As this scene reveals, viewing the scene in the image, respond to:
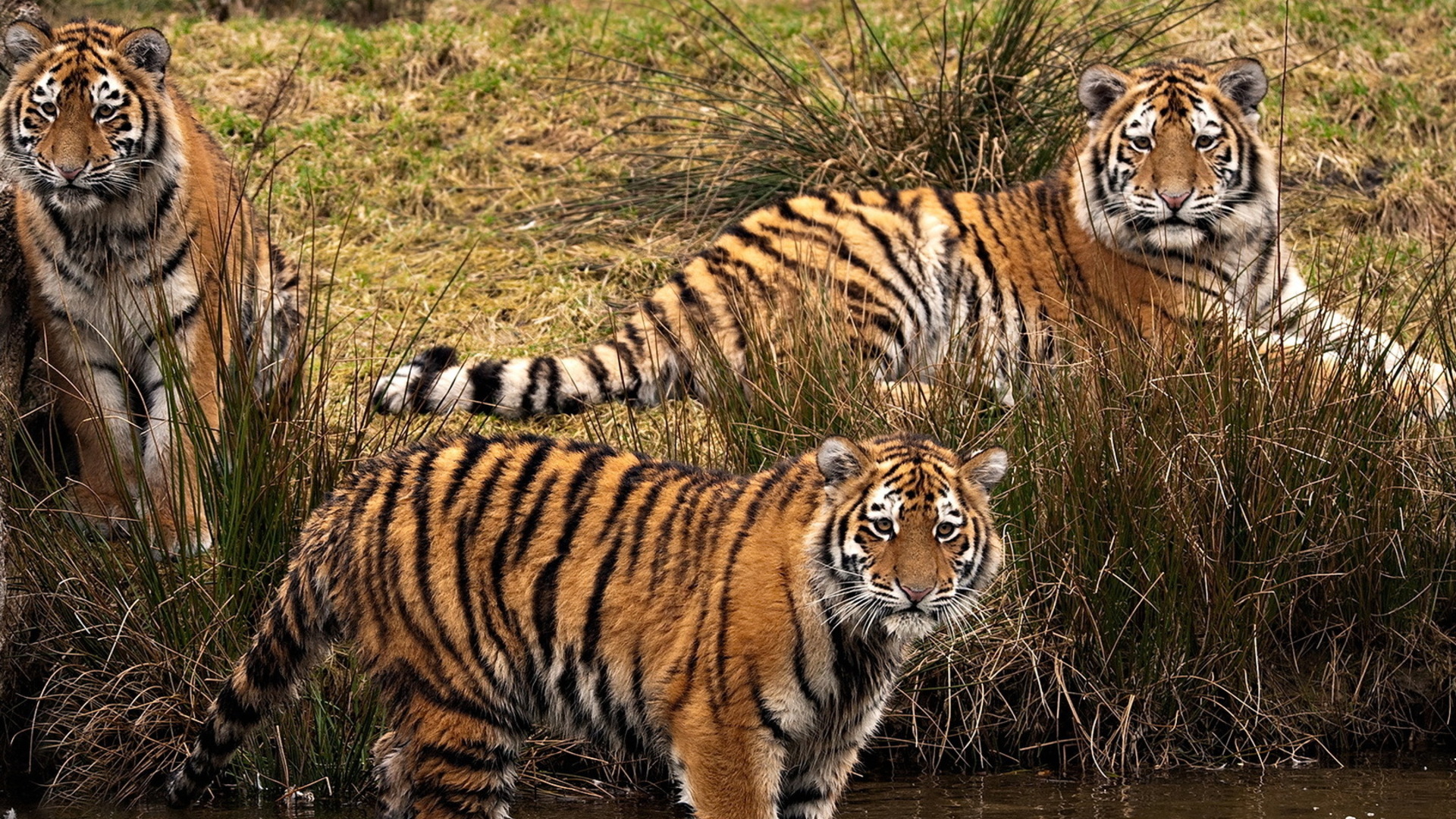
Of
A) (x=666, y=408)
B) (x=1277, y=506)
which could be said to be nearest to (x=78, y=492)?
(x=666, y=408)

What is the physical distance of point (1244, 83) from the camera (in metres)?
6.68

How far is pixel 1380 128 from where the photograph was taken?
368 inches

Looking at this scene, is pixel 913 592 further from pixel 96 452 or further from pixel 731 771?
pixel 96 452

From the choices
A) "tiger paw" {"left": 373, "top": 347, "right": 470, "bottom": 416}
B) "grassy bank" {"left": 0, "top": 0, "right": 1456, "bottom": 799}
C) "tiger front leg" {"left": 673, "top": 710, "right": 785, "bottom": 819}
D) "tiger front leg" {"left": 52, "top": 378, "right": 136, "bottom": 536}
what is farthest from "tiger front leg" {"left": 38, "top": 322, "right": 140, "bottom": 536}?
"tiger front leg" {"left": 673, "top": 710, "right": 785, "bottom": 819}

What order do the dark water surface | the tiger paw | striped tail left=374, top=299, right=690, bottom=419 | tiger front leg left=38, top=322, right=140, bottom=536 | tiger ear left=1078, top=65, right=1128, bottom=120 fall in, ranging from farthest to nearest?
tiger ear left=1078, top=65, right=1128, bottom=120, striped tail left=374, top=299, right=690, bottom=419, the tiger paw, tiger front leg left=38, top=322, right=140, bottom=536, the dark water surface

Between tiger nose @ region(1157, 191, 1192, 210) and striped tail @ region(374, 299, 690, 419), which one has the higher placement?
tiger nose @ region(1157, 191, 1192, 210)

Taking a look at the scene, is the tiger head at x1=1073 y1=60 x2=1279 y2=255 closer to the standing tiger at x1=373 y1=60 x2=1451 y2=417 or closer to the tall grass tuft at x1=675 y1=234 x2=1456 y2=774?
the standing tiger at x1=373 y1=60 x2=1451 y2=417

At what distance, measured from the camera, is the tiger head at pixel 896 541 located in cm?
397

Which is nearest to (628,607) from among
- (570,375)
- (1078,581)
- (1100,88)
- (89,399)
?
(1078,581)

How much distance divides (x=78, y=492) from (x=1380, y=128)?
6.80 meters

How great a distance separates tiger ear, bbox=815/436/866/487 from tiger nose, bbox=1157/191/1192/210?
9.93 feet

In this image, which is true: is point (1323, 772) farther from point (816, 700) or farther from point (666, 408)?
point (666, 408)

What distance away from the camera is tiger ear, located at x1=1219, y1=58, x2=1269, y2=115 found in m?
6.64

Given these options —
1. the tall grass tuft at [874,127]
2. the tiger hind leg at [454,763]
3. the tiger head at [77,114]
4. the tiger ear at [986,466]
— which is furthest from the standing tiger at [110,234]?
the tall grass tuft at [874,127]
